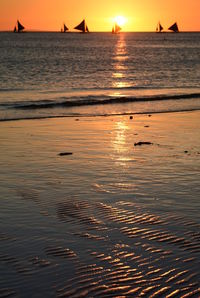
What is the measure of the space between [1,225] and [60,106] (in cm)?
1943

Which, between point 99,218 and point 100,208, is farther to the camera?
point 100,208

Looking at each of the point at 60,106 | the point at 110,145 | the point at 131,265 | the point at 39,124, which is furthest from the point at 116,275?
the point at 60,106

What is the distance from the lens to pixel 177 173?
11.6 meters

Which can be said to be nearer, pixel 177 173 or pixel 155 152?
pixel 177 173

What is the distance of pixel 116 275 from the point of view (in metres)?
6.58

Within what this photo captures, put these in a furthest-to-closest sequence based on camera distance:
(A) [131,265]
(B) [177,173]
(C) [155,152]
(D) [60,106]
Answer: (D) [60,106]
(C) [155,152]
(B) [177,173]
(A) [131,265]

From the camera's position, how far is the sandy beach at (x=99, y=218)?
646cm

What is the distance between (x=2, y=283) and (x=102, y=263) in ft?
4.35

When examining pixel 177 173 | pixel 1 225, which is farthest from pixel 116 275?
pixel 177 173

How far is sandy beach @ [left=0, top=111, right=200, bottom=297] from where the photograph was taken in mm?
6459

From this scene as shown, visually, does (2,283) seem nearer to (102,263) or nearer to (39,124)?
(102,263)

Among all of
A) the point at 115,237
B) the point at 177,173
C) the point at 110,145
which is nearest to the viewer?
the point at 115,237

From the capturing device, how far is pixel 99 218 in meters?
8.62

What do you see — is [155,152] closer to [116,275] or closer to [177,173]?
[177,173]
